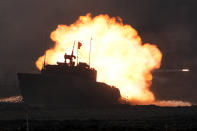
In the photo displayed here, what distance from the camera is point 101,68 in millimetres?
101625

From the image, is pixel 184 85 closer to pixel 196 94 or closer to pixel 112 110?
pixel 196 94

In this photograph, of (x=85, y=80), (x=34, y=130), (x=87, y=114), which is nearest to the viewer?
(x=34, y=130)

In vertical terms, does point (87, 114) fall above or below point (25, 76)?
below

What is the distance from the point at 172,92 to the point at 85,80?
45833 mm

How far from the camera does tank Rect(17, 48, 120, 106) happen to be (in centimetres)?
8719

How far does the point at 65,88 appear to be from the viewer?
287 ft

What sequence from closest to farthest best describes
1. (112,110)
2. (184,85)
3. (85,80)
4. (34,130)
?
1. (34,130)
2. (112,110)
3. (85,80)
4. (184,85)

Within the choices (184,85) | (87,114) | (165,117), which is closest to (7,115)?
(87,114)

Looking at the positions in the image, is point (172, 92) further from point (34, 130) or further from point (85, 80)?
point (34, 130)

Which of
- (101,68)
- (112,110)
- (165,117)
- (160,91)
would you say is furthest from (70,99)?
(160,91)

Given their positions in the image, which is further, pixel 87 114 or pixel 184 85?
pixel 184 85

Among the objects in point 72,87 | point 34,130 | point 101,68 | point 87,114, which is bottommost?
point 34,130

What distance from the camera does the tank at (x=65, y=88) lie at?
286 feet

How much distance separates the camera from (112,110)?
82750 mm
